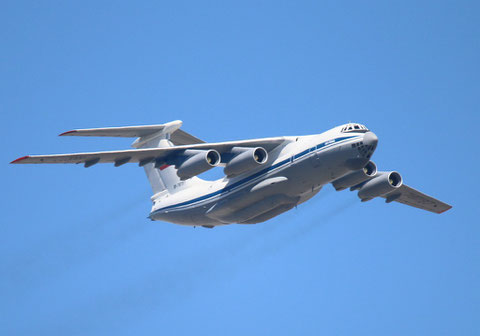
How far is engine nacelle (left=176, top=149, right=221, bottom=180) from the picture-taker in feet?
57.2

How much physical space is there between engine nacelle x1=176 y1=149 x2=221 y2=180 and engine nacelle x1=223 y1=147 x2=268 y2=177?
383 mm

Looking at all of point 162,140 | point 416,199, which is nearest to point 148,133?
point 162,140

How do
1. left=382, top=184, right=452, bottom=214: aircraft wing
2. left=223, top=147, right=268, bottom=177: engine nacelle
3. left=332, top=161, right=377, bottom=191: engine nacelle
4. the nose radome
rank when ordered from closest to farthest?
1. the nose radome
2. left=223, top=147, right=268, bottom=177: engine nacelle
3. left=332, top=161, right=377, bottom=191: engine nacelle
4. left=382, top=184, right=452, bottom=214: aircraft wing

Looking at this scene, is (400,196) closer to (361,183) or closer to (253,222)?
(361,183)

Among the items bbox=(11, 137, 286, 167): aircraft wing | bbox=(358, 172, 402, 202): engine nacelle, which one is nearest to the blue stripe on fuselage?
bbox=(11, 137, 286, 167): aircraft wing

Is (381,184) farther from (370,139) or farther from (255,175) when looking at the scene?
(255,175)

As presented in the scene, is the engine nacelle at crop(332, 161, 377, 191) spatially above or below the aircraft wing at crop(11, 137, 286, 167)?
below

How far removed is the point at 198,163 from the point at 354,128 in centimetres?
364

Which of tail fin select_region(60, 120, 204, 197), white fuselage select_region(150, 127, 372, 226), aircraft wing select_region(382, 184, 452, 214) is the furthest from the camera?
aircraft wing select_region(382, 184, 452, 214)

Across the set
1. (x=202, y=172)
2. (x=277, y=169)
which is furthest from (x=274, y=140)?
(x=202, y=172)

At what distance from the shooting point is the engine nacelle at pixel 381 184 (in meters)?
19.5

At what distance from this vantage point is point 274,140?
18297 mm

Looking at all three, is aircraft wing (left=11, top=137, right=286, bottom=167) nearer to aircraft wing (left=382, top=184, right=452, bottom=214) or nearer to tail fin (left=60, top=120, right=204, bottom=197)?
tail fin (left=60, top=120, right=204, bottom=197)

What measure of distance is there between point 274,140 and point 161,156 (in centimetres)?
274
